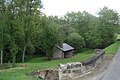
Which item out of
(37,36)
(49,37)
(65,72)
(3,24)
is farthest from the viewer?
(49,37)

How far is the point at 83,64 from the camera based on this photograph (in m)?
17.5

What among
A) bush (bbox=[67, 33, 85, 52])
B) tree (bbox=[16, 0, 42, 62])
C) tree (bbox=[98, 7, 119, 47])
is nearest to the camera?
tree (bbox=[16, 0, 42, 62])

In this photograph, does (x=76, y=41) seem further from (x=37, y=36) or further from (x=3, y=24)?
(x=3, y=24)

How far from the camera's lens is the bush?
55.2 meters

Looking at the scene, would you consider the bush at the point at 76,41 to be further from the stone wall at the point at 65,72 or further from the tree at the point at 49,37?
the stone wall at the point at 65,72

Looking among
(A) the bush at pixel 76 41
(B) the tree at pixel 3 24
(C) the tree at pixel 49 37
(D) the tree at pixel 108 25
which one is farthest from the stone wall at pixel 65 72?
(A) the bush at pixel 76 41

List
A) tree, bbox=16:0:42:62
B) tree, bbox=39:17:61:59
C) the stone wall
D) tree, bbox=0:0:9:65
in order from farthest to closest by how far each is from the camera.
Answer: tree, bbox=39:17:61:59, tree, bbox=16:0:42:62, tree, bbox=0:0:9:65, the stone wall

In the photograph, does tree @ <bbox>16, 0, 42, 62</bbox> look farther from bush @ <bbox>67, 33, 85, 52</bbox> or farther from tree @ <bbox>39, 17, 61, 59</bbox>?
bush @ <bbox>67, 33, 85, 52</bbox>

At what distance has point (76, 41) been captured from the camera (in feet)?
183

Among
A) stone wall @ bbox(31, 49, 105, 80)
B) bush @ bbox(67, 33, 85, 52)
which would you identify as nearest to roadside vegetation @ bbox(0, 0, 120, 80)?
bush @ bbox(67, 33, 85, 52)

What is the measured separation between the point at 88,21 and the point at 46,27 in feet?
90.6

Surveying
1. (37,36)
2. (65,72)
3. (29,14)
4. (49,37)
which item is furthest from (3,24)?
(49,37)

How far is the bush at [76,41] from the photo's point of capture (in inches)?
2172

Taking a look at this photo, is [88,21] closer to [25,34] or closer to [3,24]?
[25,34]
